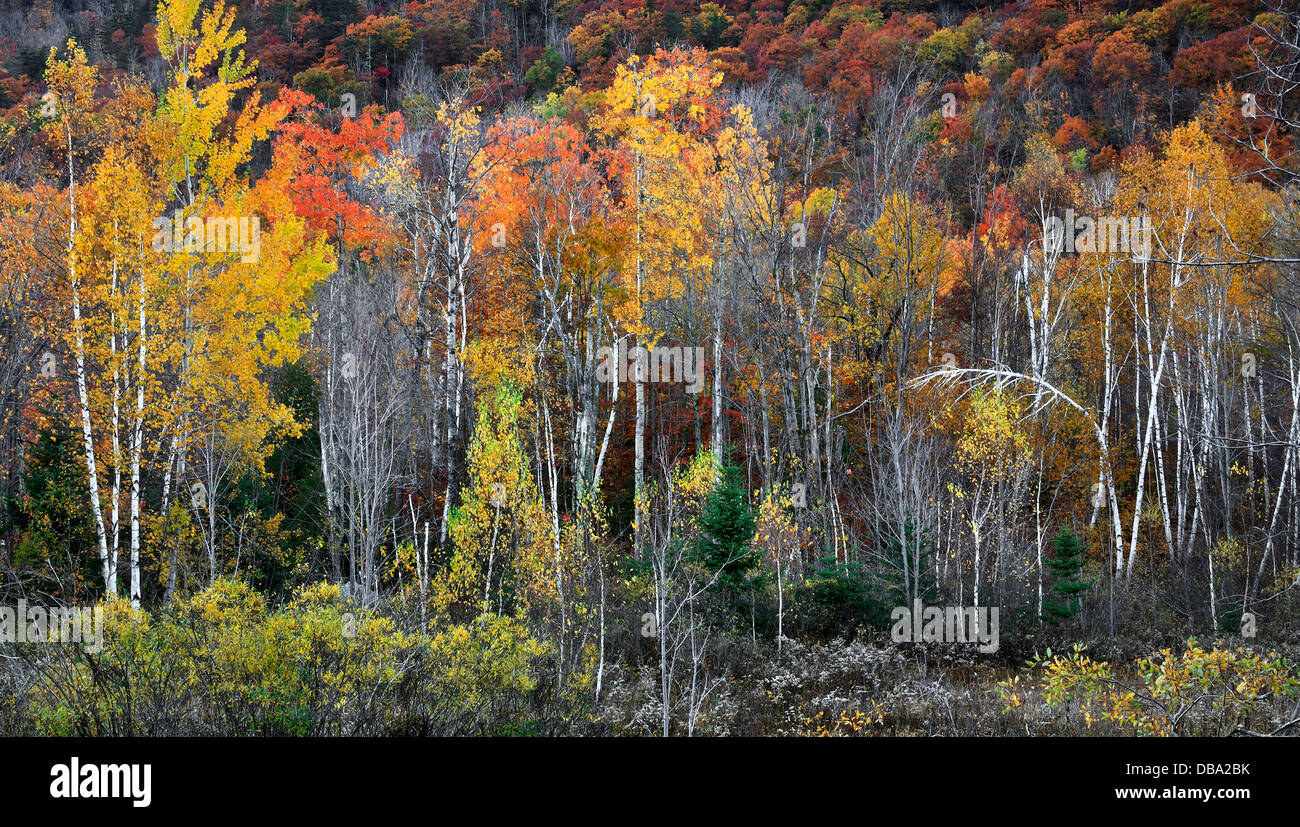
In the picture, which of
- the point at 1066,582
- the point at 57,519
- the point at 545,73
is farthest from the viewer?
the point at 545,73

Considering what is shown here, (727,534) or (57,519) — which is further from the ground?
(57,519)

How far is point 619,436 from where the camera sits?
24703 millimetres

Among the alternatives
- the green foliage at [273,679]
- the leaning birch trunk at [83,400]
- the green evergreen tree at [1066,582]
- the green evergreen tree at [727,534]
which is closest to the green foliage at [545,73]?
the leaning birch trunk at [83,400]

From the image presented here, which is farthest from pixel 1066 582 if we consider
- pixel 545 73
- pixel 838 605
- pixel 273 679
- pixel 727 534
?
pixel 545 73

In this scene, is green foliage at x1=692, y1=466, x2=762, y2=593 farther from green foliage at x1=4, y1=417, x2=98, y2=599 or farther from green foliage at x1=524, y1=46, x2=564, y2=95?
green foliage at x1=524, y1=46, x2=564, y2=95

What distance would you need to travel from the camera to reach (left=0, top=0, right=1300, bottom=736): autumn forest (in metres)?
8.84

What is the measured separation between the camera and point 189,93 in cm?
1600

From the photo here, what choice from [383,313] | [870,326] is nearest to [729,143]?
[870,326]

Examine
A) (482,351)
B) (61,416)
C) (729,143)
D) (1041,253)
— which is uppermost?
(729,143)

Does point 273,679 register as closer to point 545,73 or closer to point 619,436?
point 619,436

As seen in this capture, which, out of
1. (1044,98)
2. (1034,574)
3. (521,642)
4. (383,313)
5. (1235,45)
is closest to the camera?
(521,642)
